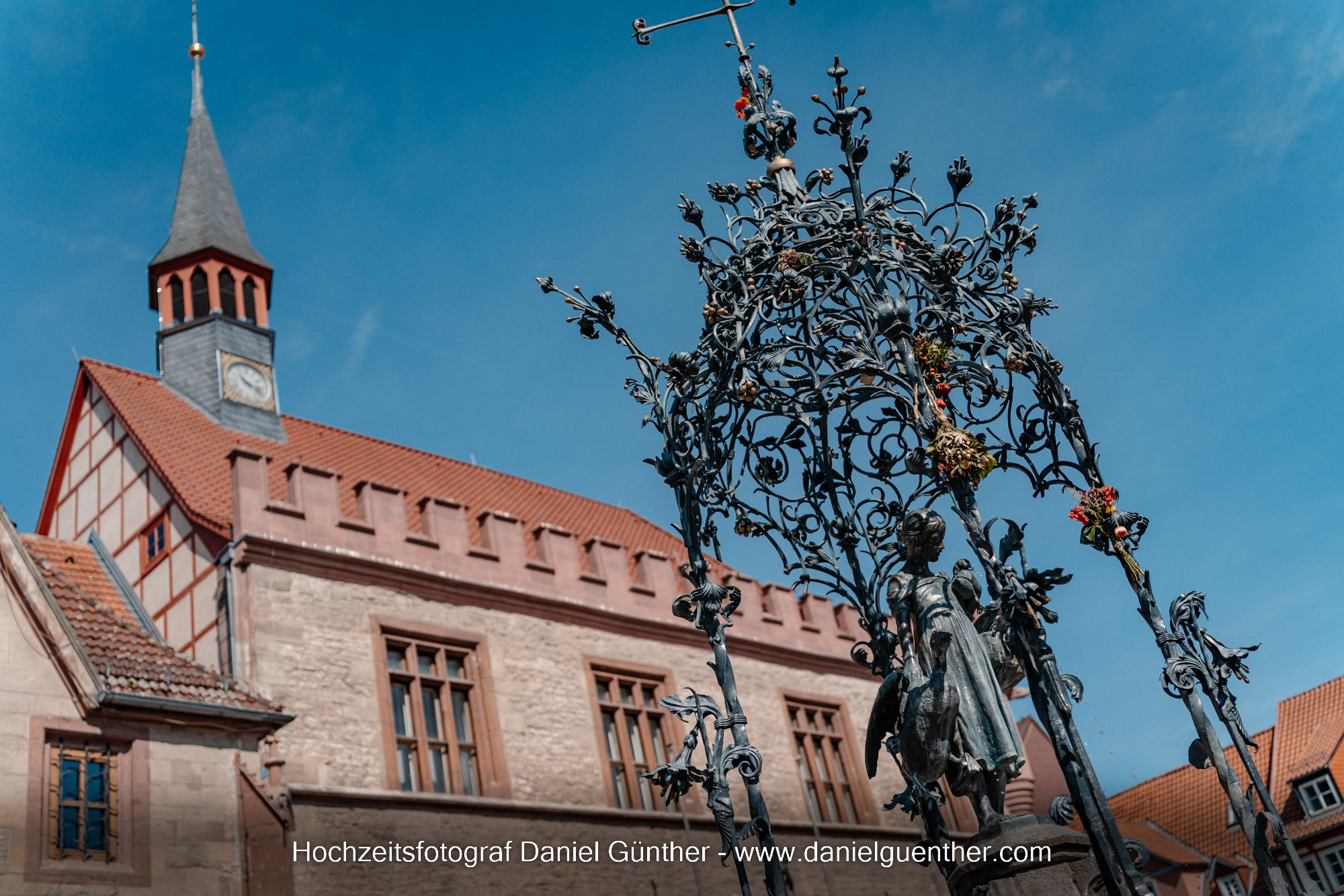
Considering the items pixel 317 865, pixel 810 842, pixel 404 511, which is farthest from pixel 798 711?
pixel 317 865

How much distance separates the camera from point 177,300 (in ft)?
64.5

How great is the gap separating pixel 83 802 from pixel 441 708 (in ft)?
13.4

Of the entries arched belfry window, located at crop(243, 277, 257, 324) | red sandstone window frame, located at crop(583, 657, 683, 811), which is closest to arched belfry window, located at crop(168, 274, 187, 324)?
arched belfry window, located at crop(243, 277, 257, 324)

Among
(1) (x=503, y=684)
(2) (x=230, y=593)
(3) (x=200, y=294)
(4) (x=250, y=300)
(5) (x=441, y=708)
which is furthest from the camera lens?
(4) (x=250, y=300)

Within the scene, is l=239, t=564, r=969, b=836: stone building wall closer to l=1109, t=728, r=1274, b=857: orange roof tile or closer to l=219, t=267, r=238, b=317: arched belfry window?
l=219, t=267, r=238, b=317: arched belfry window

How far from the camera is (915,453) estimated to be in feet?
16.6

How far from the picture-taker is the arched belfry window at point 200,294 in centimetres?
1934

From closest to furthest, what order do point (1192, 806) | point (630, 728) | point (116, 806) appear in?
1. point (116, 806)
2. point (630, 728)
3. point (1192, 806)

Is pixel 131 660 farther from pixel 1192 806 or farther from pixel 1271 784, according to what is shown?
pixel 1192 806

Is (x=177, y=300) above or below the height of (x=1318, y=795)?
above

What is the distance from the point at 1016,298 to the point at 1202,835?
24.5 m

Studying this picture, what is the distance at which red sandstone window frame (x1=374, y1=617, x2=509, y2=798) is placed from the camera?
42.1 ft

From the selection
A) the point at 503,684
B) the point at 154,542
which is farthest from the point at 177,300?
the point at 503,684

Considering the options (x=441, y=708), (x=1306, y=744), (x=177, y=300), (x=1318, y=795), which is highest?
(x=177, y=300)
